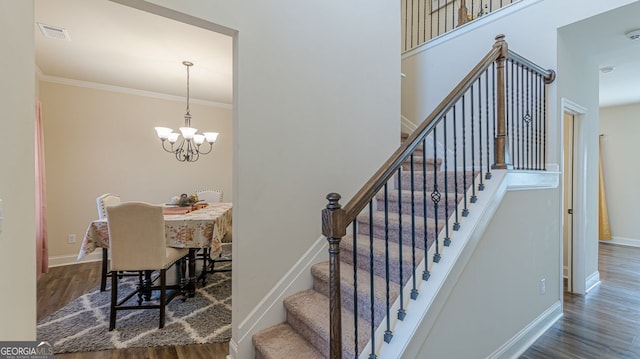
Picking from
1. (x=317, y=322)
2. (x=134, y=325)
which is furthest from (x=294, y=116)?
(x=134, y=325)

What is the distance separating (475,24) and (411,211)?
8.84 ft

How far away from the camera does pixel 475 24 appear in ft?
10.8

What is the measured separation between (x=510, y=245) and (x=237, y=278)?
2018mm

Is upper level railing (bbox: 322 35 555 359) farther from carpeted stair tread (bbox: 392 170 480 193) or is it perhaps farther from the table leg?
the table leg

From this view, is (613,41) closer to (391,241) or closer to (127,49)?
(391,241)

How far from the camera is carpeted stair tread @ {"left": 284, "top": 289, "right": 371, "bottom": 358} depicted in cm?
158

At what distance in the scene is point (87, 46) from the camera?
3145 mm

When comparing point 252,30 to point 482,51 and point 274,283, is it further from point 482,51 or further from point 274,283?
point 482,51

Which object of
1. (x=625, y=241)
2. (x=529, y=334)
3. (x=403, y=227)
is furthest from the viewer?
(x=625, y=241)

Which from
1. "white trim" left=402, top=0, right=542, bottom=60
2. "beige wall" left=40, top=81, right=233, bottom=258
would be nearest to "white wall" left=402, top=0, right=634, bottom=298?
"white trim" left=402, top=0, right=542, bottom=60

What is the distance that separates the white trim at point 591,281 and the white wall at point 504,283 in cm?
112

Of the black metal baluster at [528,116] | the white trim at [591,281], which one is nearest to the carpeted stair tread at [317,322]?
the black metal baluster at [528,116]

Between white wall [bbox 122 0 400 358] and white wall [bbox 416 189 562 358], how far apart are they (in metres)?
1.11

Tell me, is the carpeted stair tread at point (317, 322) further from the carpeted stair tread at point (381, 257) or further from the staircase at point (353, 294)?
the carpeted stair tread at point (381, 257)
